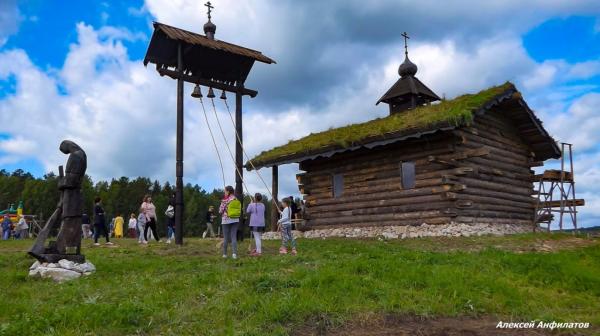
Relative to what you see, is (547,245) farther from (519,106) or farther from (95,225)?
(95,225)

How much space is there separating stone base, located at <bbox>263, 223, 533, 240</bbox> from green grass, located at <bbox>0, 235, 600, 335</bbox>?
480 centimetres

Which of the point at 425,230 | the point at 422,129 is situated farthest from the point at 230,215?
the point at 425,230

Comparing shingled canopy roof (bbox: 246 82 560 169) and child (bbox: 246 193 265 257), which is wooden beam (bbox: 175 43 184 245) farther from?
shingled canopy roof (bbox: 246 82 560 169)

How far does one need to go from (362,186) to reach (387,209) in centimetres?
154

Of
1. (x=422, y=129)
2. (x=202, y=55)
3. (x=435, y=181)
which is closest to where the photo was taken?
(x=422, y=129)

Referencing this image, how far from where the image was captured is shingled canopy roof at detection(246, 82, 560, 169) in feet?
53.0

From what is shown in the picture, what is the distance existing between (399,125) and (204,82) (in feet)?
22.7

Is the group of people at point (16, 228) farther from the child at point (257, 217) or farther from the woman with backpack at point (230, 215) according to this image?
the child at point (257, 217)

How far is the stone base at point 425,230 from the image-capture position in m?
16.0

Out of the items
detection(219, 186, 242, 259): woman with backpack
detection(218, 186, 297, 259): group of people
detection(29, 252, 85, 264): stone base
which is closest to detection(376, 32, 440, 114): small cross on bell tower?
detection(218, 186, 297, 259): group of people

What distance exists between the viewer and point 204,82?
17.1 m

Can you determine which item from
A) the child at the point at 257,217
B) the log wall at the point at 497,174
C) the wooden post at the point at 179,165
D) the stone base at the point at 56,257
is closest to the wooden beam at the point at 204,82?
the wooden post at the point at 179,165

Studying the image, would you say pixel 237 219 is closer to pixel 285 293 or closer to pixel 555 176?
pixel 285 293

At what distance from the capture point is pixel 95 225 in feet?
53.8
